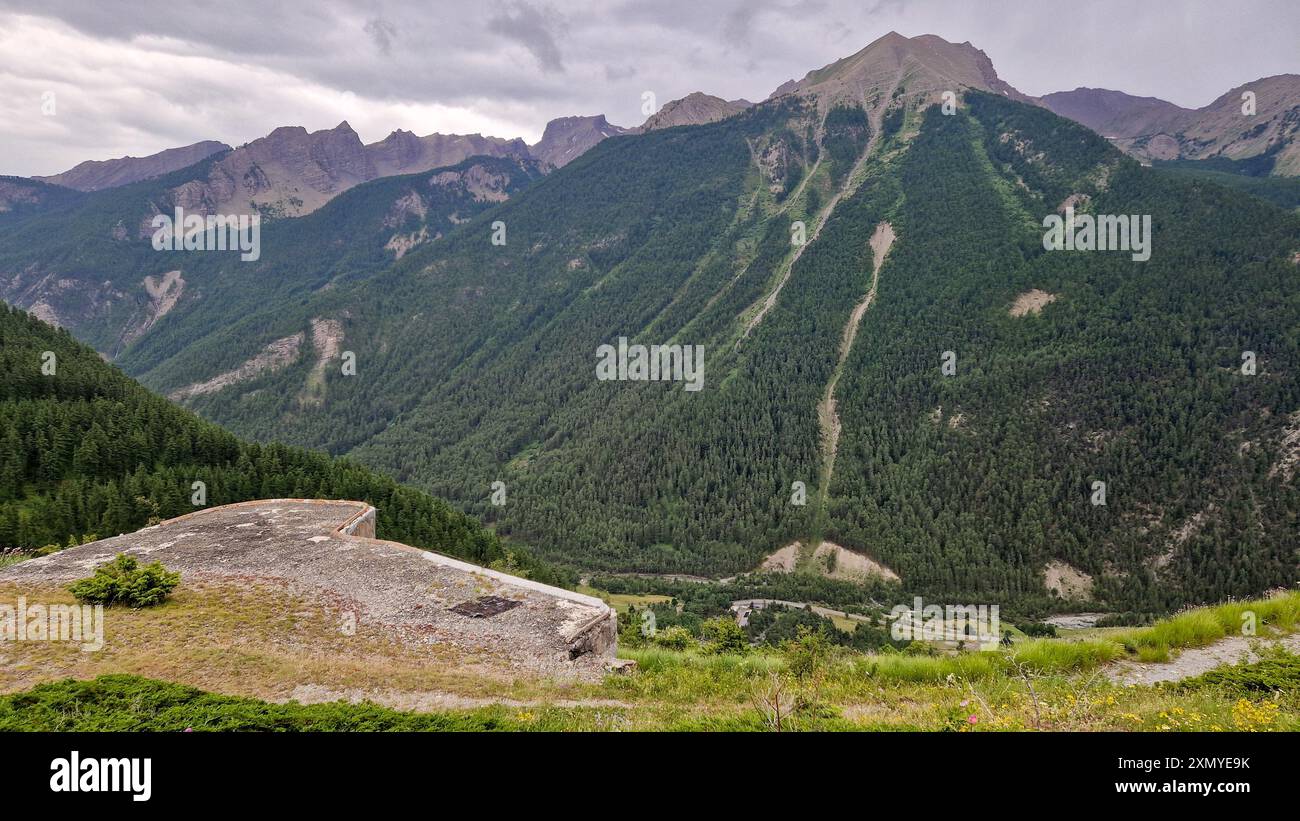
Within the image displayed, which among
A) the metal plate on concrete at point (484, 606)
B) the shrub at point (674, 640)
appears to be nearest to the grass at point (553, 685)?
the metal plate on concrete at point (484, 606)

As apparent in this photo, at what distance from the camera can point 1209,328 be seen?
413ft

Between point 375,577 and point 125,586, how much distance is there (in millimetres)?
7243

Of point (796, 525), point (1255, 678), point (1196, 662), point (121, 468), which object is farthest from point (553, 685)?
point (796, 525)

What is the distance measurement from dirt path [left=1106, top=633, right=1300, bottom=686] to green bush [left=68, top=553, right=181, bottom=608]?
2784 centimetres

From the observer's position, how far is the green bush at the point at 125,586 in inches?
708

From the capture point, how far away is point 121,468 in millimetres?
40438

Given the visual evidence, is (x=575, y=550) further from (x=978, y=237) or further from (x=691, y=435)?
(x=978, y=237)

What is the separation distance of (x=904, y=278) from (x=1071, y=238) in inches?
1966

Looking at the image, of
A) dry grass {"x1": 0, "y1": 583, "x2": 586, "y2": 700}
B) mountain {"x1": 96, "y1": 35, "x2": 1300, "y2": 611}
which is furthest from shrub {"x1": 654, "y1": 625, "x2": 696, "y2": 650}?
mountain {"x1": 96, "y1": 35, "x2": 1300, "y2": 611}

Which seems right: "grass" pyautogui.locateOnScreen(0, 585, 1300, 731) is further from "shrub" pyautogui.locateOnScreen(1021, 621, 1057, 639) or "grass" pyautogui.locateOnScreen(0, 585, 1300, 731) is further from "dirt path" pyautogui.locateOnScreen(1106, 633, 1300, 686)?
"shrub" pyautogui.locateOnScreen(1021, 621, 1057, 639)

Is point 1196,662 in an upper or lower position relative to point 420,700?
upper

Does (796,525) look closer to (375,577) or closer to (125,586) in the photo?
(375,577)

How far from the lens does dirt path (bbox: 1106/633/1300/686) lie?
566 inches
